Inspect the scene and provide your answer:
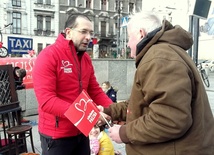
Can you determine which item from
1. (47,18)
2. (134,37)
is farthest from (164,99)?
(47,18)

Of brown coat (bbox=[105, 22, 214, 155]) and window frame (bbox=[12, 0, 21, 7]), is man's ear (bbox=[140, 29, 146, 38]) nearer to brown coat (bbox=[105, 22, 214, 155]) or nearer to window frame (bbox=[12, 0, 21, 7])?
brown coat (bbox=[105, 22, 214, 155])

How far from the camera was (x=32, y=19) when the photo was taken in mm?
41312

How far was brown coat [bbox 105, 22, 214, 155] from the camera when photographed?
4.86 feet

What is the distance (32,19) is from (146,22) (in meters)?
42.1

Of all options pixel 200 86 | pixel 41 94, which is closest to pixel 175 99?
pixel 200 86

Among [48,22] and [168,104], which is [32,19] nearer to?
[48,22]

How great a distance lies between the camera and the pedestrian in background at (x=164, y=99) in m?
→ 1.48

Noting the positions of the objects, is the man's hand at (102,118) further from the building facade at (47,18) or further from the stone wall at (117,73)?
the building facade at (47,18)

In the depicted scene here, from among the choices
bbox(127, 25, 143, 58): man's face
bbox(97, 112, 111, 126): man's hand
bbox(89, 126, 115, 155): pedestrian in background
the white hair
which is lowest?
bbox(89, 126, 115, 155): pedestrian in background

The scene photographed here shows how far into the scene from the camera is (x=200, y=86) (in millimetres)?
1609

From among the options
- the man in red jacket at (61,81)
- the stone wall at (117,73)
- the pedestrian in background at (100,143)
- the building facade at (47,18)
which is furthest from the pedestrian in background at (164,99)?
the building facade at (47,18)

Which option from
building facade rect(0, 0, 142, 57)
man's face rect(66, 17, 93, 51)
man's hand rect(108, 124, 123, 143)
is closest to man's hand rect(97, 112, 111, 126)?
man's hand rect(108, 124, 123, 143)

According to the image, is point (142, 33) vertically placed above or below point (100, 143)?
above

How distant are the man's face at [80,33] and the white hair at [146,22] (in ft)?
2.28
